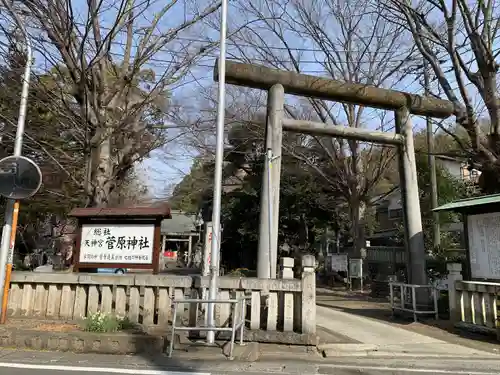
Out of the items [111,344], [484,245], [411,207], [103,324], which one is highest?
[411,207]

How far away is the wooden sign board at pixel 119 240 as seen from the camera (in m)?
8.37

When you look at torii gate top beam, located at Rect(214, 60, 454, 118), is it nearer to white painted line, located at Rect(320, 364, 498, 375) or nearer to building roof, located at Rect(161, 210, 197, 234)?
white painted line, located at Rect(320, 364, 498, 375)

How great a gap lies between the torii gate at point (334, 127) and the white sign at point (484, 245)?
4.33ft

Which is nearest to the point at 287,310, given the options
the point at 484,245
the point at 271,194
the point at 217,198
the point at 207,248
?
the point at 207,248

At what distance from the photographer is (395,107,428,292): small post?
11391 mm

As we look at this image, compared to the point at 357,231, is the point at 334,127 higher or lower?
higher

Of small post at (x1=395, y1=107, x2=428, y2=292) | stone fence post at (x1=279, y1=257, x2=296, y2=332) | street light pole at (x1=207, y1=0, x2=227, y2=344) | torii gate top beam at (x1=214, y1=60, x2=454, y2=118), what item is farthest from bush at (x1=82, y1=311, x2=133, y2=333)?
small post at (x1=395, y1=107, x2=428, y2=292)

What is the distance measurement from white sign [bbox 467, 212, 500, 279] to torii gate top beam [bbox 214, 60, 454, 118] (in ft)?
10.9

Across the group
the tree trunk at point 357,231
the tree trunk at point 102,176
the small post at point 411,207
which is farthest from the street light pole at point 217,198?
the tree trunk at point 357,231

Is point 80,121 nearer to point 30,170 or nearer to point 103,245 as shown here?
point 30,170

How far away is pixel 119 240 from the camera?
27.8 ft

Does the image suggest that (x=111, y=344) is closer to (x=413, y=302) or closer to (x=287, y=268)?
(x=287, y=268)

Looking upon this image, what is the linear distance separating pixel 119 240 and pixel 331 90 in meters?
6.53

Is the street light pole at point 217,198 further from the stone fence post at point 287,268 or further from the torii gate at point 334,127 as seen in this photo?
the torii gate at point 334,127
